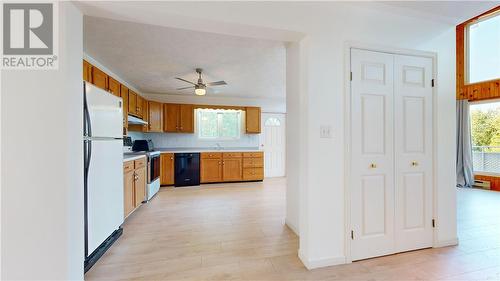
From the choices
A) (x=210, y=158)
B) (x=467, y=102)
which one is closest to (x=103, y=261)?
(x=210, y=158)

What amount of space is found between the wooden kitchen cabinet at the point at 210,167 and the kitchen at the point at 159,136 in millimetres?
26

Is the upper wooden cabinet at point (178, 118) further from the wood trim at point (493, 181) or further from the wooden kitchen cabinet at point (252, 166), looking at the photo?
the wood trim at point (493, 181)

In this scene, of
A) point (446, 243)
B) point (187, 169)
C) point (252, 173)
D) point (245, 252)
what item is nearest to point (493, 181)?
point (446, 243)

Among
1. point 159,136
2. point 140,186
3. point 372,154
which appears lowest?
point 140,186

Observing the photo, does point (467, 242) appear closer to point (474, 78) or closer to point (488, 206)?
point (488, 206)

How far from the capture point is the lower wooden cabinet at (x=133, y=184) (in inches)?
112

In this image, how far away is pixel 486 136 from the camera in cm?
514

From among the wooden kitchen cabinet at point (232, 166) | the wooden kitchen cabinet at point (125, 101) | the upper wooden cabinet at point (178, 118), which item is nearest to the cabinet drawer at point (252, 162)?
the wooden kitchen cabinet at point (232, 166)

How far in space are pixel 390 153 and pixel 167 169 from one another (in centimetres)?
466

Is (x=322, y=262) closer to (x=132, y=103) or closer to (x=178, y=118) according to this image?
(x=132, y=103)

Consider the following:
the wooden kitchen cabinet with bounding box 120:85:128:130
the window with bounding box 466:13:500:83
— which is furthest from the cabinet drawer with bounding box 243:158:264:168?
the window with bounding box 466:13:500:83

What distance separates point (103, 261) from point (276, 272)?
5.36 feet

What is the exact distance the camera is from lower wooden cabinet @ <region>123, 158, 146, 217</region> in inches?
112

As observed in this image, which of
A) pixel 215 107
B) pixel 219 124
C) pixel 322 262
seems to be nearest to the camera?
pixel 322 262
